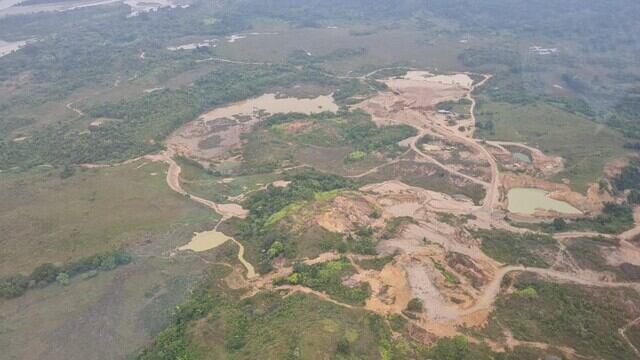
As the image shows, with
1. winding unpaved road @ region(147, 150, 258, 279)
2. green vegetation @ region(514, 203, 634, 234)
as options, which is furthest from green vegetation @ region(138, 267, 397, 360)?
green vegetation @ region(514, 203, 634, 234)

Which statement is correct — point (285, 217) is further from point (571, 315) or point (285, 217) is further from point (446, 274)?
point (571, 315)

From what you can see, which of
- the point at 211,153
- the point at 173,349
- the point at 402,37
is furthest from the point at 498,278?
the point at 402,37

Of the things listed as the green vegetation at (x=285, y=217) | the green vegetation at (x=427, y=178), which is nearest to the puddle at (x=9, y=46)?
the green vegetation at (x=285, y=217)

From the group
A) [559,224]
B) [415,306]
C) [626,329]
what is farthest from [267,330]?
[559,224]

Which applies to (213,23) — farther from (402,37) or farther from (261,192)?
(261,192)

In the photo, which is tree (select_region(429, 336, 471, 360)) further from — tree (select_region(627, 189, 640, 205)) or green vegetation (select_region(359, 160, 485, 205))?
tree (select_region(627, 189, 640, 205))
